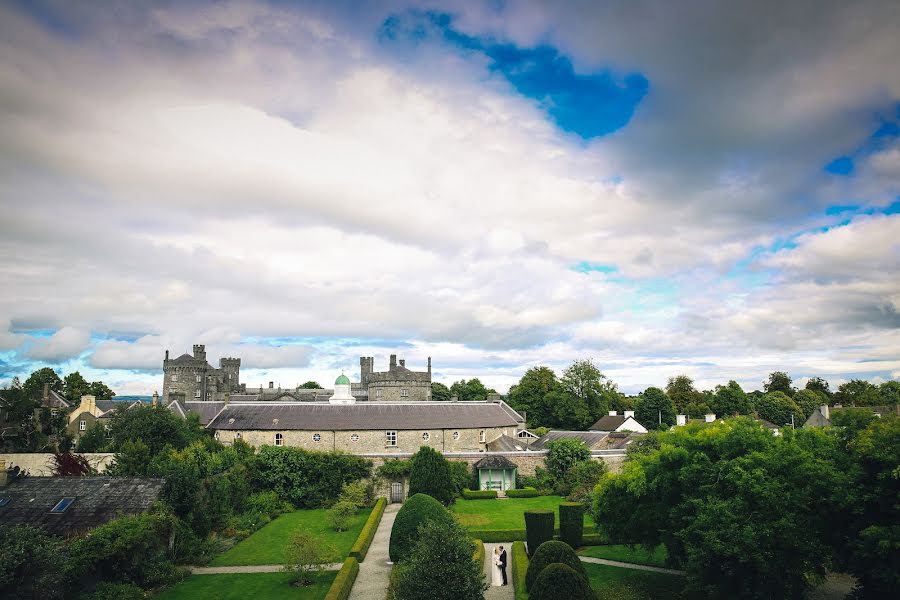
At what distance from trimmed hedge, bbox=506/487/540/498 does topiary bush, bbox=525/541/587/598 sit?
20.3m

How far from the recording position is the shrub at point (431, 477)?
3622 cm

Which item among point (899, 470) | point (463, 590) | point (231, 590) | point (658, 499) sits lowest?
point (231, 590)

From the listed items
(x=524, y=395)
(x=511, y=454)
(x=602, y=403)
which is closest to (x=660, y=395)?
(x=602, y=403)

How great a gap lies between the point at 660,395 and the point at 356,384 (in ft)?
151

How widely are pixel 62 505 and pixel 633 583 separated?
81.3 feet

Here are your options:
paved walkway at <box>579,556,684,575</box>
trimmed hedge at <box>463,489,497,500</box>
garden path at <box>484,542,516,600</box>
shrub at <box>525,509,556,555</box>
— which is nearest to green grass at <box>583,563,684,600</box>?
paved walkway at <box>579,556,684,575</box>

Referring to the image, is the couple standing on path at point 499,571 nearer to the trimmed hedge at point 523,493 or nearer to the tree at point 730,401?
the trimmed hedge at point 523,493

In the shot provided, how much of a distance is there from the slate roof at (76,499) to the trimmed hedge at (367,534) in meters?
9.41

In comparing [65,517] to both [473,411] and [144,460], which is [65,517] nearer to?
[144,460]

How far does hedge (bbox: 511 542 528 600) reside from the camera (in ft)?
75.0

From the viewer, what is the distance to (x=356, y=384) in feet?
302

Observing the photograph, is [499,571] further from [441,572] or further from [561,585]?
[441,572]

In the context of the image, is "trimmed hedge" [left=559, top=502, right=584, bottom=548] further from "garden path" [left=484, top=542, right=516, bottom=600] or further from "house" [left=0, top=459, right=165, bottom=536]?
"house" [left=0, top=459, right=165, bottom=536]

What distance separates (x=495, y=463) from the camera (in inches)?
1729
